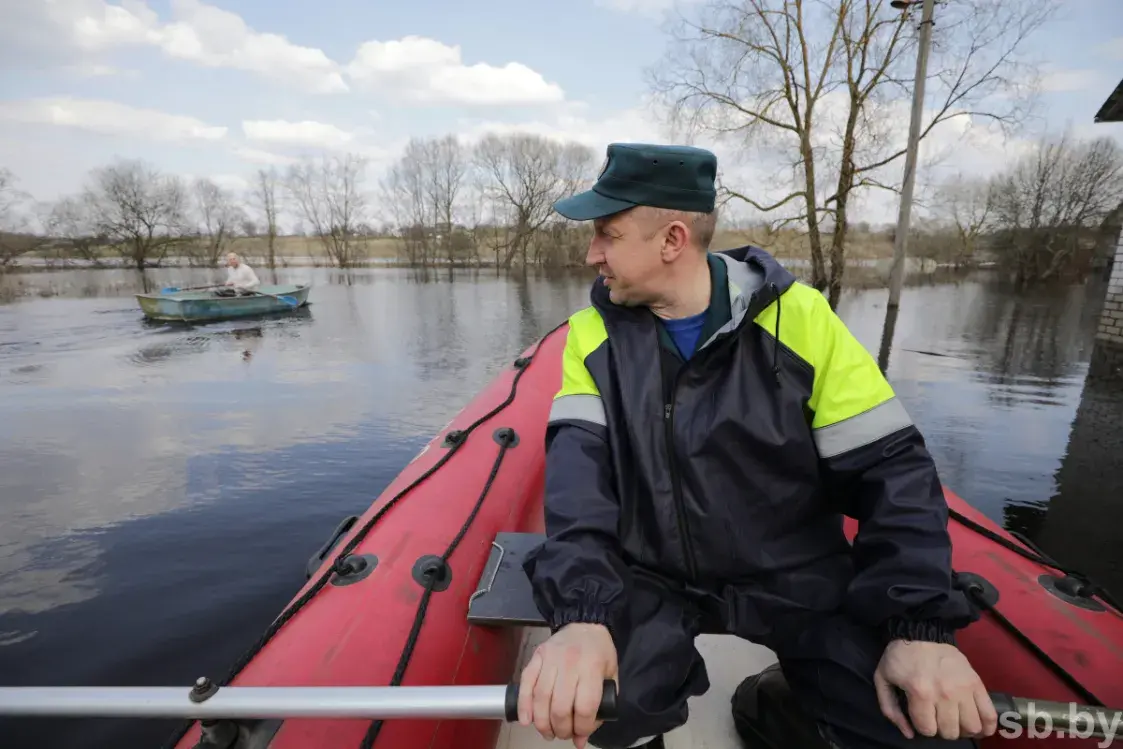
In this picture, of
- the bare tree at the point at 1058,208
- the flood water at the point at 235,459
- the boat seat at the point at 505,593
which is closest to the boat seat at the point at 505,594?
the boat seat at the point at 505,593

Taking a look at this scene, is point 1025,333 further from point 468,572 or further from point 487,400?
point 468,572

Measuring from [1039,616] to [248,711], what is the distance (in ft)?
6.35

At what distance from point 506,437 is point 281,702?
1.57 metres

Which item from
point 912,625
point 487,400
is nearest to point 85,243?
point 487,400

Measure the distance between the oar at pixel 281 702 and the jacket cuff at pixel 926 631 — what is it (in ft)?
1.98

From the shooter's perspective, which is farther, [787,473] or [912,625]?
[787,473]

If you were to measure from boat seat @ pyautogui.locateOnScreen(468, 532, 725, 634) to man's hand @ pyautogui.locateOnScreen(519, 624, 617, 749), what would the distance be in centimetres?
40

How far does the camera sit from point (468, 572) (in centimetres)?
175

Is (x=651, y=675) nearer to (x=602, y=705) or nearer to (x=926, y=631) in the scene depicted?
(x=602, y=705)

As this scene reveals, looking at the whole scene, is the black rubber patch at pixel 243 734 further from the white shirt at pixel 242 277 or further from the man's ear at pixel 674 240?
the white shirt at pixel 242 277

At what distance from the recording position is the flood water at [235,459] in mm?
2656

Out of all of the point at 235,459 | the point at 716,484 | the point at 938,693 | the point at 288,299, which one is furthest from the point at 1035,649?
the point at 288,299

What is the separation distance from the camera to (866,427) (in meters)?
1.23

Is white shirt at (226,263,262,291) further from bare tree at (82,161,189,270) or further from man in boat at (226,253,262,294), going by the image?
bare tree at (82,161,189,270)
